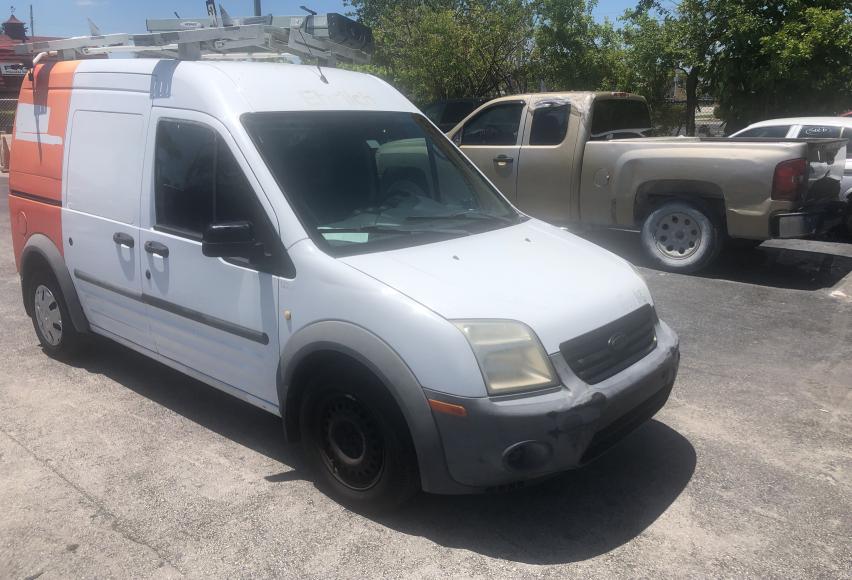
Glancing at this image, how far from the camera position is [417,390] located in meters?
3.02

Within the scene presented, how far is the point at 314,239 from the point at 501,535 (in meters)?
1.58

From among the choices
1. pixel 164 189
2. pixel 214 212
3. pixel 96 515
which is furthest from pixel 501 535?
pixel 164 189

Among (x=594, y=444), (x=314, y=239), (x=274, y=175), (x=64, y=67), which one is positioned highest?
(x=64, y=67)

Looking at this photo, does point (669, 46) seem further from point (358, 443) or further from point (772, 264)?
point (358, 443)

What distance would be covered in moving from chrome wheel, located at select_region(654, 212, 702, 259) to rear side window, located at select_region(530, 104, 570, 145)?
1597 millimetres

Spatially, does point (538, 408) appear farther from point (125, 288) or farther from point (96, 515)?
point (125, 288)

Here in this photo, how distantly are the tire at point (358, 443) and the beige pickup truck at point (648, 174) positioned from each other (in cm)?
543

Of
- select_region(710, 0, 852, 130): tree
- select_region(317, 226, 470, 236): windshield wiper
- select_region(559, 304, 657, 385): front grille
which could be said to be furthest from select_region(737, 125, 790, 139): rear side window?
select_region(317, 226, 470, 236): windshield wiper

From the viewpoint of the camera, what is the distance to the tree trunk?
1608cm

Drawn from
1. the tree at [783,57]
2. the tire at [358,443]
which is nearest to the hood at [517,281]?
the tire at [358,443]

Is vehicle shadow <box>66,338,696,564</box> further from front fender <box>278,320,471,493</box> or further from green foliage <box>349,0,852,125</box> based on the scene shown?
green foliage <box>349,0,852,125</box>

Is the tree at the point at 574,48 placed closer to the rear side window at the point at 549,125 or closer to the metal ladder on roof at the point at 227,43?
the rear side window at the point at 549,125

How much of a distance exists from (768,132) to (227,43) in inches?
345

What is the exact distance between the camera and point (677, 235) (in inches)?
318
